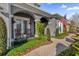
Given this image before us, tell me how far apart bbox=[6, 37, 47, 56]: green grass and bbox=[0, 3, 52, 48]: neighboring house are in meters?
0.09

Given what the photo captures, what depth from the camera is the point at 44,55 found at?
3.17 metres

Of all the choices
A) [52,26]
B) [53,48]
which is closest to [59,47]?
[53,48]

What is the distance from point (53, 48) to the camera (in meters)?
3.21

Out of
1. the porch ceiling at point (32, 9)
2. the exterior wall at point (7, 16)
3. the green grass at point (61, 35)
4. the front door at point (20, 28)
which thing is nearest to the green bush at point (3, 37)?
the exterior wall at point (7, 16)

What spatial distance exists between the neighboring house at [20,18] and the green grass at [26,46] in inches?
3.6

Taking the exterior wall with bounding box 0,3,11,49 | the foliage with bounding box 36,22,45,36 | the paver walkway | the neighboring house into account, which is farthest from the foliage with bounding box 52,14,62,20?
the exterior wall with bounding box 0,3,11,49

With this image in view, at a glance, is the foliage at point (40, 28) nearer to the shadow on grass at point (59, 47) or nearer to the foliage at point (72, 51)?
the shadow on grass at point (59, 47)

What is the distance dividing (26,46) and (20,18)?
43cm

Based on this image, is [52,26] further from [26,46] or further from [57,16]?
[26,46]

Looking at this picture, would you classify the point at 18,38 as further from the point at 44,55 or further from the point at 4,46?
the point at 44,55

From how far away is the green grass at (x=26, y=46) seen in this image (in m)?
3.16

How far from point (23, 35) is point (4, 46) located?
330 millimetres

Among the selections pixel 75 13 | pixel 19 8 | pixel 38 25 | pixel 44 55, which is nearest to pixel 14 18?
pixel 19 8

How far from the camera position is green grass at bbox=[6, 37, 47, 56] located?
3156 mm
